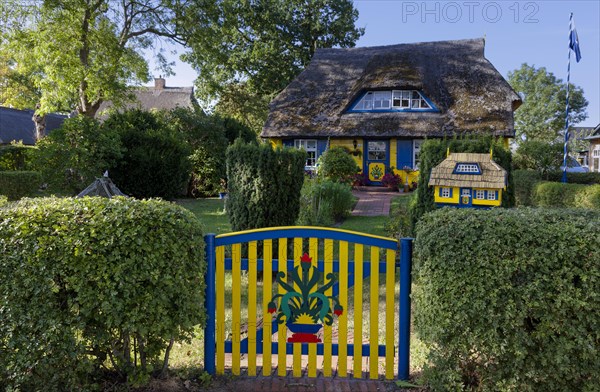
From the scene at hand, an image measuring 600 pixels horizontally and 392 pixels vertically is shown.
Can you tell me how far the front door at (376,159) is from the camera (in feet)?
71.2

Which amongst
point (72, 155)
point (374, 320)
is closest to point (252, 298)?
point (374, 320)

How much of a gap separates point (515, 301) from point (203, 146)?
17.9 meters

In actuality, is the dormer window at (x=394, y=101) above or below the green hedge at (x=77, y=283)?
above

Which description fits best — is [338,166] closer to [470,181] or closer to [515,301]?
[470,181]

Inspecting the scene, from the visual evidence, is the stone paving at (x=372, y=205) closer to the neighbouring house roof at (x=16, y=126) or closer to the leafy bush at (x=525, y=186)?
the leafy bush at (x=525, y=186)

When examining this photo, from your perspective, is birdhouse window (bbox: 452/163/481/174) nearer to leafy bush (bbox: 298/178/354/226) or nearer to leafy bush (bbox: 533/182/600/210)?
leafy bush (bbox: 298/178/354/226)

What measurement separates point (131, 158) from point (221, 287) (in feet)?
47.9

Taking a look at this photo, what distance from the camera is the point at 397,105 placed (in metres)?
22.1

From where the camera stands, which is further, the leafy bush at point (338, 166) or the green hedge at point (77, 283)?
the leafy bush at point (338, 166)

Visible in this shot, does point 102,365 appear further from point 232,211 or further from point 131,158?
point 131,158

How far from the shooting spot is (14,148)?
66.9ft

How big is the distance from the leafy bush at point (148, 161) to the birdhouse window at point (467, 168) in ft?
42.7

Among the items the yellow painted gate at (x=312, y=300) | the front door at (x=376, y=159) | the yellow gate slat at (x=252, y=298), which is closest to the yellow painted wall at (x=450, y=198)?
the yellow painted gate at (x=312, y=300)

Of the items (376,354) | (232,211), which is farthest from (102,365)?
(232,211)
